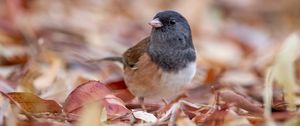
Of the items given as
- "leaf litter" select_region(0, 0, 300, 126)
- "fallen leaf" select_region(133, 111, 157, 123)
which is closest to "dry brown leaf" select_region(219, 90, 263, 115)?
"leaf litter" select_region(0, 0, 300, 126)

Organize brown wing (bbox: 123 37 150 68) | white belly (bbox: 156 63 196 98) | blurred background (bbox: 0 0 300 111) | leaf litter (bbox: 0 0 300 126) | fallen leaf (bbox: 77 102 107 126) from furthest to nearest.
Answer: blurred background (bbox: 0 0 300 111)
brown wing (bbox: 123 37 150 68)
white belly (bbox: 156 63 196 98)
leaf litter (bbox: 0 0 300 126)
fallen leaf (bbox: 77 102 107 126)

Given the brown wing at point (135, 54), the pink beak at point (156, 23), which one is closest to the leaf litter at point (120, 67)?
the brown wing at point (135, 54)

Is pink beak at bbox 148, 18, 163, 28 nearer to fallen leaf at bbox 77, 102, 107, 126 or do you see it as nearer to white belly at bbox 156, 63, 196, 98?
white belly at bbox 156, 63, 196, 98

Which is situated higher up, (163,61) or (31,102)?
(163,61)

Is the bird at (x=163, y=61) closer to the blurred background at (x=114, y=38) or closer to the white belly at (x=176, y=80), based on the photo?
the white belly at (x=176, y=80)

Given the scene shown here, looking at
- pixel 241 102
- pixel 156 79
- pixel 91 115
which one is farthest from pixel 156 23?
pixel 91 115

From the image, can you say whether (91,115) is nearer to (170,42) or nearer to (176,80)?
(176,80)

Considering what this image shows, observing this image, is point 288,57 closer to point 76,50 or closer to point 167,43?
point 167,43

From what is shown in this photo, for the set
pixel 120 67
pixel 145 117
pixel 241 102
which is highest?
pixel 120 67

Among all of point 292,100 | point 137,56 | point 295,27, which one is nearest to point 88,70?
point 137,56
